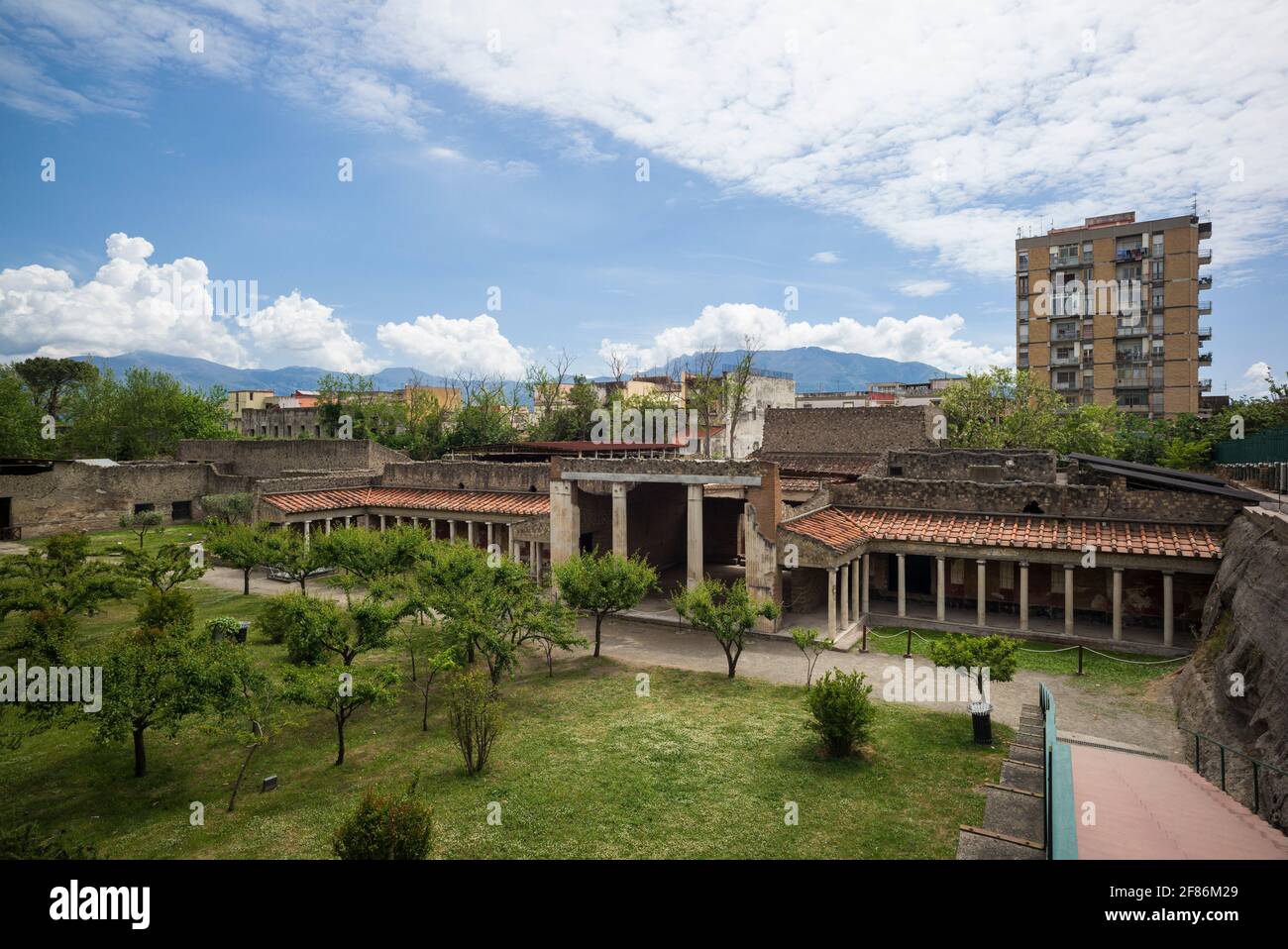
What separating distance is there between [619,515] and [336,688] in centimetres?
1510

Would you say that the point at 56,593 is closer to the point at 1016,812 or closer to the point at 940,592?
the point at 1016,812

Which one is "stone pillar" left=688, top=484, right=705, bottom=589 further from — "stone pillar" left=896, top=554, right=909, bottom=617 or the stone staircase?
the stone staircase

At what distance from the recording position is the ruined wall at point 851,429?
42.0 meters

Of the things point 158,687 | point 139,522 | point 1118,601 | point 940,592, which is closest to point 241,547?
point 158,687

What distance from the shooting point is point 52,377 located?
3351 inches

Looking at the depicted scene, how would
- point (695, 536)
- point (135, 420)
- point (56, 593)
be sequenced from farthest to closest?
point (135, 420), point (695, 536), point (56, 593)

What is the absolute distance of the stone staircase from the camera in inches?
412

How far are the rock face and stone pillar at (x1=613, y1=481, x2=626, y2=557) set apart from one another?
17.9 metres

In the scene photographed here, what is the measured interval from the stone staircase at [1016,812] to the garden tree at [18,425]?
7064 cm

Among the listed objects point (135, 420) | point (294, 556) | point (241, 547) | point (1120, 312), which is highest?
point (1120, 312)

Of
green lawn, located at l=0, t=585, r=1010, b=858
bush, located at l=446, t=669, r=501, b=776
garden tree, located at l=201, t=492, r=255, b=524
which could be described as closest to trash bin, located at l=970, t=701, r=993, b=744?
green lawn, located at l=0, t=585, r=1010, b=858

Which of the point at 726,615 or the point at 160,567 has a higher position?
the point at 160,567
